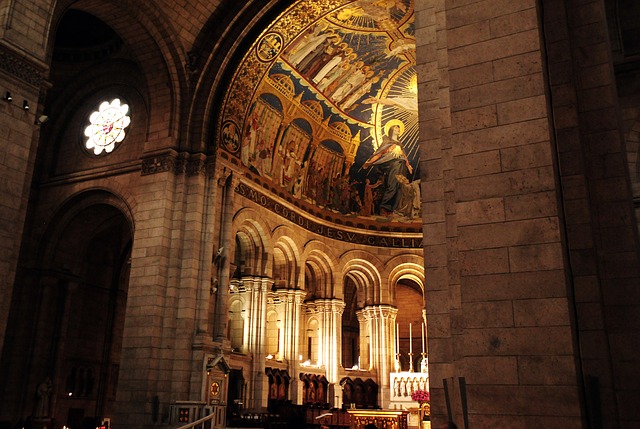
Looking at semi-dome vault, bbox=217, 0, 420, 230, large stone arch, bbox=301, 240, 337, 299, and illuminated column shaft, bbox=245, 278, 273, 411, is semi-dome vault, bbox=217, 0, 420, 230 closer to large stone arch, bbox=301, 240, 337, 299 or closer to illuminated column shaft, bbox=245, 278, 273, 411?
large stone arch, bbox=301, 240, 337, 299

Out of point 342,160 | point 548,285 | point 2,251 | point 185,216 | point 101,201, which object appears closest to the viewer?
point 548,285

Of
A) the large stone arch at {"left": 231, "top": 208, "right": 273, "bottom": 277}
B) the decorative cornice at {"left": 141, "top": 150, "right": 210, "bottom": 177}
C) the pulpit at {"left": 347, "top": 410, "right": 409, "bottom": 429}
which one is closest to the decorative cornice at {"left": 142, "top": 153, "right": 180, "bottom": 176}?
the decorative cornice at {"left": 141, "top": 150, "right": 210, "bottom": 177}

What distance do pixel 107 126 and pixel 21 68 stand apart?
28.0 feet

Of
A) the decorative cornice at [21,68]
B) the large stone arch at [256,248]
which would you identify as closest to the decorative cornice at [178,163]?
the large stone arch at [256,248]

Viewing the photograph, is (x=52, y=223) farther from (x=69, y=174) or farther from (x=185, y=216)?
(x=185, y=216)

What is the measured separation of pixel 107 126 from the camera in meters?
19.7

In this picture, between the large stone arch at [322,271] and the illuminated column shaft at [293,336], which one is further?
the large stone arch at [322,271]

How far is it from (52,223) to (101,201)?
2100 millimetres

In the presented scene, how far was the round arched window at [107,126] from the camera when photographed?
1933 cm

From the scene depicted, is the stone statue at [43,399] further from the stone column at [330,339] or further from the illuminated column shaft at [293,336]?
the stone column at [330,339]

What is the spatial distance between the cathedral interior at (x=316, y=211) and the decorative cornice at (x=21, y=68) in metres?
0.04

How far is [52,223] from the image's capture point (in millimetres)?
19641

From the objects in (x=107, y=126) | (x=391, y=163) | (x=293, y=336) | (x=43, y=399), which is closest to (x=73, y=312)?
(x=43, y=399)

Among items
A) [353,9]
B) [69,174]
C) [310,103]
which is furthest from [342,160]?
[69,174]
